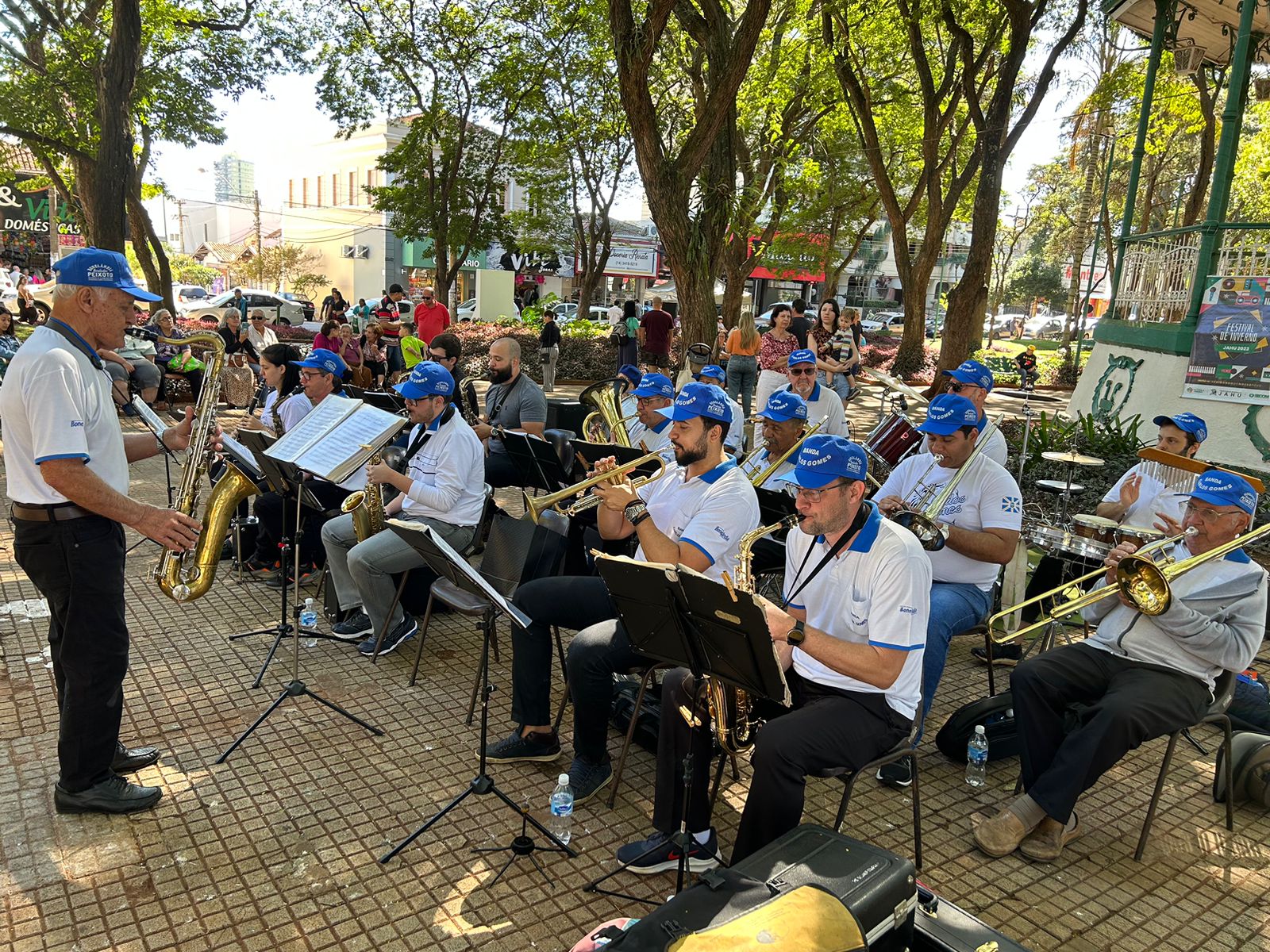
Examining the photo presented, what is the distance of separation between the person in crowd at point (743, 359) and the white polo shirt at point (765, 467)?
20.8 ft

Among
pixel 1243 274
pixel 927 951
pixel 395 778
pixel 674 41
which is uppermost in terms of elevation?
pixel 674 41

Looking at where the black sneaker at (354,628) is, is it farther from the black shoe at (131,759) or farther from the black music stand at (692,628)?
the black music stand at (692,628)

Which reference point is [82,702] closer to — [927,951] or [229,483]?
[229,483]

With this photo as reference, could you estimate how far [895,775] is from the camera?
450cm

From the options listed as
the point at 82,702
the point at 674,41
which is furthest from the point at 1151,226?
the point at 82,702

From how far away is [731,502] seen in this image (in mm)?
4074

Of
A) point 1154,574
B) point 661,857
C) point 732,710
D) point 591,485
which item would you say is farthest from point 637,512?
point 1154,574

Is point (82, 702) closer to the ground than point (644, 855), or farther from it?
farther from it

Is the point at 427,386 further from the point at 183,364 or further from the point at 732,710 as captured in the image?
the point at 183,364

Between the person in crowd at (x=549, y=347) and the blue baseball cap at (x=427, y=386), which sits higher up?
the blue baseball cap at (x=427, y=386)

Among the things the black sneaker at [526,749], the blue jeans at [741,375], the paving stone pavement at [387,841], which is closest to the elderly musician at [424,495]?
the paving stone pavement at [387,841]

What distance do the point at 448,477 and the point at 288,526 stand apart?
7.05 feet

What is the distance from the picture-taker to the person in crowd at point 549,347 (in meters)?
17.9

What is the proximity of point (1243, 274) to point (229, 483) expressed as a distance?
33.4 feet
